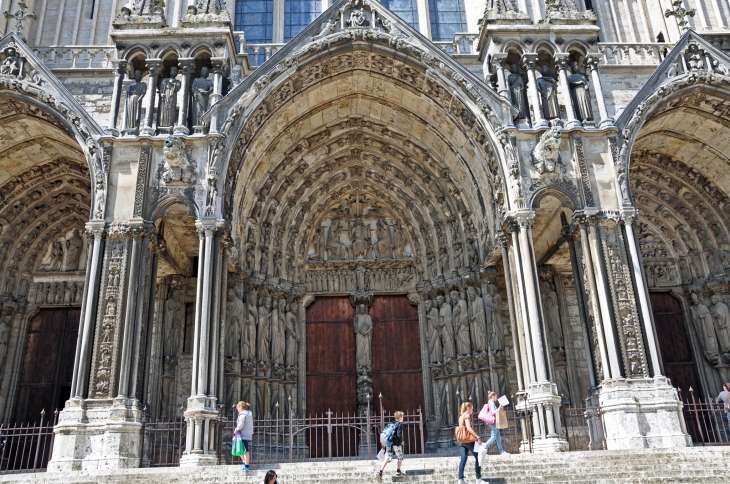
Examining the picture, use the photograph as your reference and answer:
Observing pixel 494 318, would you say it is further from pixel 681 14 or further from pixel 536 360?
pixel 681 14

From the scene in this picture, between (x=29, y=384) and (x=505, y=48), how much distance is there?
37.1ft

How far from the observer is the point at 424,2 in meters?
15.4

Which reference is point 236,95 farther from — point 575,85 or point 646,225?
point 646,225

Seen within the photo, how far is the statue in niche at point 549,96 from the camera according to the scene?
11492 millimetres

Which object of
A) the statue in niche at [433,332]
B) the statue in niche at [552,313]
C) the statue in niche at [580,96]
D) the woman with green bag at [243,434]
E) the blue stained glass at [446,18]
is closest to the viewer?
the woman with green bag at [243,434]

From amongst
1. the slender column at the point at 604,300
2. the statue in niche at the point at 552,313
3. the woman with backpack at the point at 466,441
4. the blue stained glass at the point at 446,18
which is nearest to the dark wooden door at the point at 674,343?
the statue in niche at the point at 552,313

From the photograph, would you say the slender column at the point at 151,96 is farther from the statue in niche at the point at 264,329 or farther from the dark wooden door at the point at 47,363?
the dark wooden door at the point at 47,363

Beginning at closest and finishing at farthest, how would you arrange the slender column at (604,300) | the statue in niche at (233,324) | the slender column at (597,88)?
the slender column at (604,300), the slender column at (597,88), the statue in niche at (233,324)

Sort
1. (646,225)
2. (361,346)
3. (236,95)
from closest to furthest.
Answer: (236,95) < (361,346) < (646,225)

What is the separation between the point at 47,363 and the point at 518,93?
10.6 metres

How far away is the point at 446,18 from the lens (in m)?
15.5

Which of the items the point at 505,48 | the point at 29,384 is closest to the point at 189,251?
the point at 29,384

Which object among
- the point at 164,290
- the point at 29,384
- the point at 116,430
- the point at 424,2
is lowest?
the point at 116,430

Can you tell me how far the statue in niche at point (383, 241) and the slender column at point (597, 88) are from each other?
198 inches
